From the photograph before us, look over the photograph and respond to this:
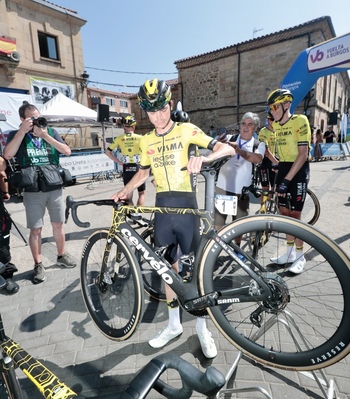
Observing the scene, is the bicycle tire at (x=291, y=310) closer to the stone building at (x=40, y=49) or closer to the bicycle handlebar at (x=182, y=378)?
the bicycle handlebar at (x=182, y=378)

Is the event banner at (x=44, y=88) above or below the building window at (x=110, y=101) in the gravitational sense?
below

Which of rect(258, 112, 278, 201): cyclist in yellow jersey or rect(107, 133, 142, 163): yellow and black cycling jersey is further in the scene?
rect(107, 133, 142, 163): yellow and black cycling jersey

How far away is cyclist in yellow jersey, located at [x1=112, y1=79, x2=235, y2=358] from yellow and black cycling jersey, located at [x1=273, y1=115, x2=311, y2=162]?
183 centimetres

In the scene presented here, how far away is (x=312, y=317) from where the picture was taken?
2.47 meters

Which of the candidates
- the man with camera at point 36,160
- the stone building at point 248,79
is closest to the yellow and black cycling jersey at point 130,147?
the man with camera at point 36,160

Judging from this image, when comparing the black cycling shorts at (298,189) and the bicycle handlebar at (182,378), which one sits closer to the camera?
the bicycle handlebar at (182,378)

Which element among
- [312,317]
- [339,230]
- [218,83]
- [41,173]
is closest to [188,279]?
[312,317]

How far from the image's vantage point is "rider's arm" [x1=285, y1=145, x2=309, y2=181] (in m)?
3.22

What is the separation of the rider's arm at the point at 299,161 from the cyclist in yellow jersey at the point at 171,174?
1.71 meters

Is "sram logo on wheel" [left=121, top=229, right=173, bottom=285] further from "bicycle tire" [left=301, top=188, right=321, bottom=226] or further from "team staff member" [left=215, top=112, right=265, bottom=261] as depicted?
"bicycle tire" [left=301, top=188, right=321, bottom=226]

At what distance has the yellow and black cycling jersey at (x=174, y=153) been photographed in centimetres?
213

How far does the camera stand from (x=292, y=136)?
336 cm

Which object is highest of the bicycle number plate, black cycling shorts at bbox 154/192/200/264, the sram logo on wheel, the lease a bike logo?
the lease a bike logo

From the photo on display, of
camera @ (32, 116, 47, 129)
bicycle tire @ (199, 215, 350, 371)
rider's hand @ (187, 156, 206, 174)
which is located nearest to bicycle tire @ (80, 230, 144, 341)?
bicycle tire @ (199, 215, 350, 371)
